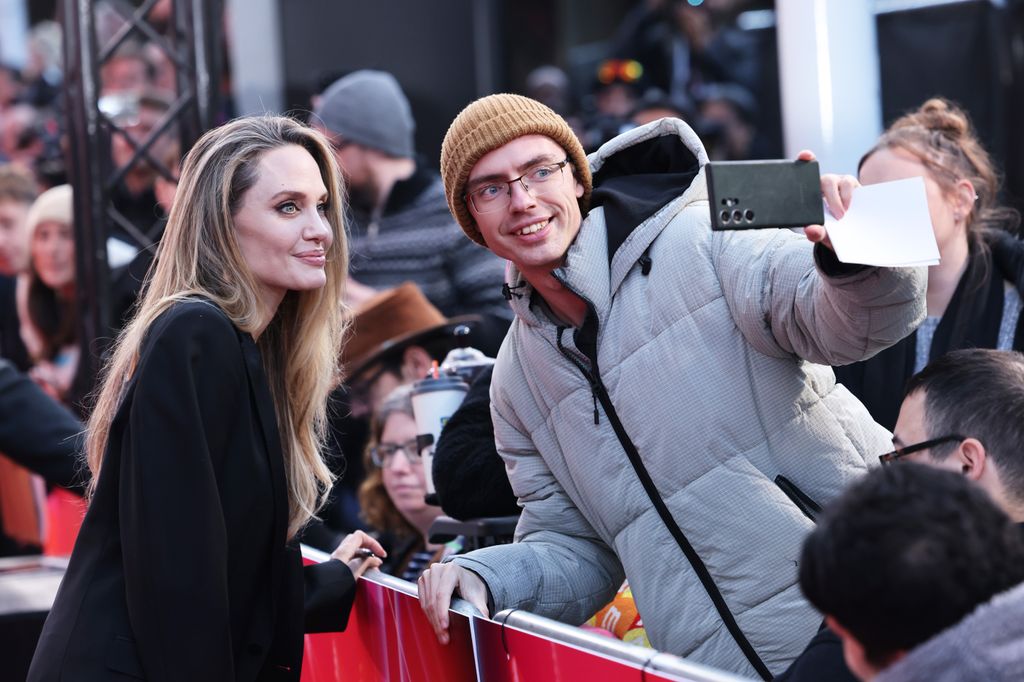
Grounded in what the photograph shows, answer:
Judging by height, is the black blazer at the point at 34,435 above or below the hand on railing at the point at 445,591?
above

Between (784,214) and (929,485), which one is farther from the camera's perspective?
(784,214)

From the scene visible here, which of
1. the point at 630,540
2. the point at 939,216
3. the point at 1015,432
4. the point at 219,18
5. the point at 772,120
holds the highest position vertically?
the point at 219,18

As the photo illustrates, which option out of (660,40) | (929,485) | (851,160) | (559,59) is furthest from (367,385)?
(559,59)

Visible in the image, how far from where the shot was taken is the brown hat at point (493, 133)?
2.97 m

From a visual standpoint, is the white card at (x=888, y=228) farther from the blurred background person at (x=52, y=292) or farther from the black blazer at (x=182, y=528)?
the blurred background person at (x=52, y=292)

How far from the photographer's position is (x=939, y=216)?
3719mm

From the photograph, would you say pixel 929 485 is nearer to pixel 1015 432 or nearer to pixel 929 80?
pixel 1015 432

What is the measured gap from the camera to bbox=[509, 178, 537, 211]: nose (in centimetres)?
292

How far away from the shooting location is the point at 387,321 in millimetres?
5355

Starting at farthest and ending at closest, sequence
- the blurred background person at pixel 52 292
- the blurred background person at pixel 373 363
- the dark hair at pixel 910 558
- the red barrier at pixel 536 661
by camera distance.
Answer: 1. the blurred background person at pixel 52 292
2. the blurred background person at pixel 373 363
3. the red barrier at pixel 536 661
4. the dark hair at pixel 910 558

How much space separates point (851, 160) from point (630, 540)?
2582 mm

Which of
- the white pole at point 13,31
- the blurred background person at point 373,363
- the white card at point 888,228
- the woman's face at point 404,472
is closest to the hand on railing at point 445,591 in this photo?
the white card at point 888,228

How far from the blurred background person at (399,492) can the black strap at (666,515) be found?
68.8 inches

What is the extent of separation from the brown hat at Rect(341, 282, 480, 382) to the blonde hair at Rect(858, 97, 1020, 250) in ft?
6.10
